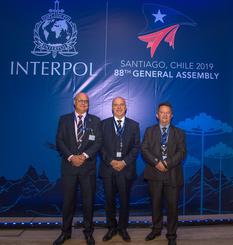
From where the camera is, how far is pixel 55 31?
435 cm

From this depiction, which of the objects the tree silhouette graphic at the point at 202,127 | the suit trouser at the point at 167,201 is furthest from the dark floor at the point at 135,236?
the tree silhouette graphic at the point at 202,127

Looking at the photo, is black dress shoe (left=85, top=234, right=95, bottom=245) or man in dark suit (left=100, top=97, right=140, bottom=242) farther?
man in dark suit (left=100, top=97, right=140, bottom=242)

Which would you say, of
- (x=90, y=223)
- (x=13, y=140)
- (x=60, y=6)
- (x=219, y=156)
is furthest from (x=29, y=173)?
(x=219, y=156)

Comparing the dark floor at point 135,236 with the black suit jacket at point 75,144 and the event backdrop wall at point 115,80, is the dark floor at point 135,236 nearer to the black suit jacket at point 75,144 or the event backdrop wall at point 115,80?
the event backdrop wall at point 115,80

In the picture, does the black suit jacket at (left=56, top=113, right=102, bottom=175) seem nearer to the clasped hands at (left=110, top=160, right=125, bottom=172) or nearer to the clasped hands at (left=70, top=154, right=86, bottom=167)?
the clasped hands at (left=70, top=154, right=86, bottom=167)

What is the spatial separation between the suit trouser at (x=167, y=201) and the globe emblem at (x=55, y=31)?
7.86 feet

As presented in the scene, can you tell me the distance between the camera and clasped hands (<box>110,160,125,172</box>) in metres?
3.25

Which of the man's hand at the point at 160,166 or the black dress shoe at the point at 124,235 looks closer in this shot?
the man's hand at the point at 160,166

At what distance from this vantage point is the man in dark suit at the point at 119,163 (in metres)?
3.30

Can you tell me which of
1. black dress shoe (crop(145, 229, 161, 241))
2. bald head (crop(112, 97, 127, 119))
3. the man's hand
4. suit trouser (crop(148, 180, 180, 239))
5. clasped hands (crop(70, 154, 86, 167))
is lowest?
black dress shoe (crop(145, 229, 161, 241))

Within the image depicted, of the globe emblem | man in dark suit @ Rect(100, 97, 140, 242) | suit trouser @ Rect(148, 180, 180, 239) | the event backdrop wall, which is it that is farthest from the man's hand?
the globe emblem

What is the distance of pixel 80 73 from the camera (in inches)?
171

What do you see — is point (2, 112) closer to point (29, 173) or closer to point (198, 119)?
point (29, 173)

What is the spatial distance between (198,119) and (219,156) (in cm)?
62
